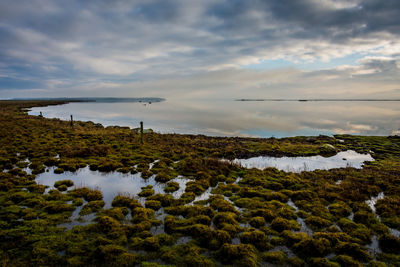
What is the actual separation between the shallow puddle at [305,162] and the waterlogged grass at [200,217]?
110 inches

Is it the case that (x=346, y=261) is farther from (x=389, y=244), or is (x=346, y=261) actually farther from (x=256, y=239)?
(x=256, y=239)

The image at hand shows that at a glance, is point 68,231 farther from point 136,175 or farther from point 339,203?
point 339,203

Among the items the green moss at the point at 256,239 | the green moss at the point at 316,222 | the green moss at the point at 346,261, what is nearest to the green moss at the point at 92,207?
the green moss at the point at 256,239

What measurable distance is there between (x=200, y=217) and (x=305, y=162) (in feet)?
61.0

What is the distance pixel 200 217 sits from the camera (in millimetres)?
10594

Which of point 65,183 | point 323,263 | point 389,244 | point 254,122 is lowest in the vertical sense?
point 389,244

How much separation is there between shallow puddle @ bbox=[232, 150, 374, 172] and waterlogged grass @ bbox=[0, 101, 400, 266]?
280 cm

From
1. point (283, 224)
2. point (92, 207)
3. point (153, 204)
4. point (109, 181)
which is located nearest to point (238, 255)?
point (283, 224)

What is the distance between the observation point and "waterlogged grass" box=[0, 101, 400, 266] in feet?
26.1

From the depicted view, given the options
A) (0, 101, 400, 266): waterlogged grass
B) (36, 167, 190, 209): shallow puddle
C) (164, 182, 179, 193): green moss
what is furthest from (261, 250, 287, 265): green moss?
(164, 182, 179, 193): green moss

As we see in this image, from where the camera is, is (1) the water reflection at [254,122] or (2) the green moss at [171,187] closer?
(2) the green moss at [171,187]

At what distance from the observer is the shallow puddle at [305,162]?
22.0 meters

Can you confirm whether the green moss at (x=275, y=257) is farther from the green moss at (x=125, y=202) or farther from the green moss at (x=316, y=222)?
the green moss at (x=125, y=202)

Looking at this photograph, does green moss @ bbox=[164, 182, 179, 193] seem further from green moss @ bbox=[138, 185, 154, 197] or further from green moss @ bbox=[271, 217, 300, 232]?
green moss @ bbox=[271, 217, 300, 232]
